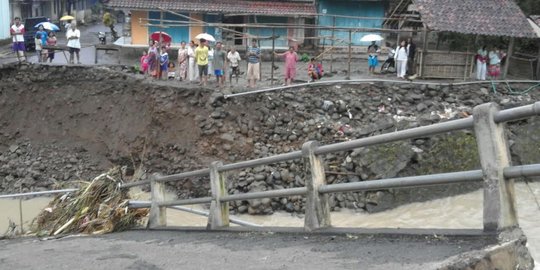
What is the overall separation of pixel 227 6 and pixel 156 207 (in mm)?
22110

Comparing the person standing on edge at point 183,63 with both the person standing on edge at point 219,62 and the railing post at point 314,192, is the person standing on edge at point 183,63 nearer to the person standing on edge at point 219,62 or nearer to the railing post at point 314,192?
the person standing on edge at point 219,62

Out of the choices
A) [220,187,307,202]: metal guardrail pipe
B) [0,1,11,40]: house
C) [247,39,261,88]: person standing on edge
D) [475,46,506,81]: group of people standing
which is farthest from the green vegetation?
[0,1,11,40]: house

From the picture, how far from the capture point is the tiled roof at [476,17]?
23.1 metres

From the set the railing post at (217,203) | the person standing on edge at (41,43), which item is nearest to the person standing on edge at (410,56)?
the person standing on edge at (41,43)

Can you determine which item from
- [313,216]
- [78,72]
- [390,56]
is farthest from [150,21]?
[313,216]

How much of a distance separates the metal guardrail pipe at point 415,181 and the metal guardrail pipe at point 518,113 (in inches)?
15.9

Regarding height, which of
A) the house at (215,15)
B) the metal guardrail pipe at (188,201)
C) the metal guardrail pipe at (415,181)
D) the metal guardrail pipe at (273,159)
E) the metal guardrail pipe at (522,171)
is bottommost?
the metal guardrail pipe at (188,201)

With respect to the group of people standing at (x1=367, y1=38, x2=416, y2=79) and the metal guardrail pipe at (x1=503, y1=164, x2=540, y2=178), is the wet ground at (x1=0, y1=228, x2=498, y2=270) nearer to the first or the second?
the metal guardrail pipe at (x1=503, y1=164, x2=540, y2=178)

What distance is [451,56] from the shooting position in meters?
23.9

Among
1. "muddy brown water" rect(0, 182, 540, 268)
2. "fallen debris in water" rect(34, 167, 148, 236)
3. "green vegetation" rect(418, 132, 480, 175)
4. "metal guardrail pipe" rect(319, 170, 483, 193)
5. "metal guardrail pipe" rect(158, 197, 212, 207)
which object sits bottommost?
"muddy brown water" rect(0, 182, 540, 268)

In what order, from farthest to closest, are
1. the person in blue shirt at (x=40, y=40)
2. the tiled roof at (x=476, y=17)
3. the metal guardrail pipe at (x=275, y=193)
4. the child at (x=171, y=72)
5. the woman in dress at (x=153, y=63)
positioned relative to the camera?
the person in blue shirt at (x=40, y=40)
the child at (x=171, y=72)
the tiled roof at (x=476, y=17)
the woman in dress at (x=153, y=63)
the metal guardrail pipe at (x=275, y=193)

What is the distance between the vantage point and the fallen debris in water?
30.9 feet

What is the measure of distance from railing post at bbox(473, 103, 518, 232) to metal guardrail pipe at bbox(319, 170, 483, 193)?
3.9 inches

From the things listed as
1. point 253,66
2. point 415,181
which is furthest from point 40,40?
point 415,181
